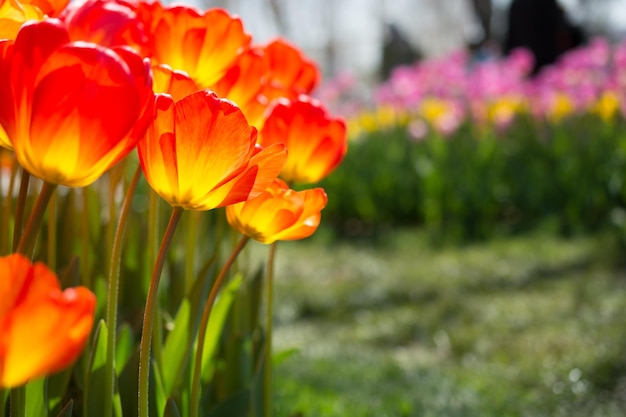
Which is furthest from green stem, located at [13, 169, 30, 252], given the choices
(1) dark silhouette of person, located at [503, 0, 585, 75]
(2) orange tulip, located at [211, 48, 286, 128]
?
(1) dark silhouette of person, located at [503, 0, 585, 75]

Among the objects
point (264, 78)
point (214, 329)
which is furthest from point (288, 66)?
point (214, 329)

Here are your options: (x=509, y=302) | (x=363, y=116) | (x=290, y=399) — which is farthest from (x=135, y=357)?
(x=363, y=116)

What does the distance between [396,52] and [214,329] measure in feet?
49.7

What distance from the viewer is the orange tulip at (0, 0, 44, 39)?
2.22ft

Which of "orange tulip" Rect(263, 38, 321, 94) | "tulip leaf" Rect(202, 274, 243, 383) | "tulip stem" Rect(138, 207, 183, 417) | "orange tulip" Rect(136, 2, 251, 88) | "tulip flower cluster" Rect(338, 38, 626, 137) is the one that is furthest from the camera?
"tulip flower cluster" Rect(338, 38, 626, 137)

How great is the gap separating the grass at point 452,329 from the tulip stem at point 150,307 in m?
0.60

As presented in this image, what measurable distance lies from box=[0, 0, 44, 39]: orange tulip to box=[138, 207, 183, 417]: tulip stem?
22 centimetres

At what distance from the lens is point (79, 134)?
1.78ft

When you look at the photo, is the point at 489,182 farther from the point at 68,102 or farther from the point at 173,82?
the point at 68,102

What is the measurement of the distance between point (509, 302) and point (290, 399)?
1724mm

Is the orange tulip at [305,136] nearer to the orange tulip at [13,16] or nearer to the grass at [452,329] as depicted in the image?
the orange tulip at [13,16]

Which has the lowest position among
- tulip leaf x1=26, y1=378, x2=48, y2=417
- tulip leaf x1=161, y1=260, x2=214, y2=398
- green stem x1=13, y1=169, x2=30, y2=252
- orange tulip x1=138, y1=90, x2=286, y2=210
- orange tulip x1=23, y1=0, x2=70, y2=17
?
tulip leaf x1=161, y1=260, x2=214, y2=398

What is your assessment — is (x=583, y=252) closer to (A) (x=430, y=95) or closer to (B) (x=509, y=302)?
(B) (x=509, y=302)

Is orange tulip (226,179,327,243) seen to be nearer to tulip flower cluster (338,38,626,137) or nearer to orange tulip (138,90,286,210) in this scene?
orange tulip (138,90,286,210)
